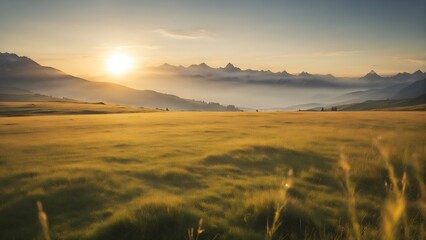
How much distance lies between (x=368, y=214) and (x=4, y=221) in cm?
1096

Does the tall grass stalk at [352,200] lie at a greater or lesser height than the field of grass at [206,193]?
greater

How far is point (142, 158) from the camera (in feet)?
61.3

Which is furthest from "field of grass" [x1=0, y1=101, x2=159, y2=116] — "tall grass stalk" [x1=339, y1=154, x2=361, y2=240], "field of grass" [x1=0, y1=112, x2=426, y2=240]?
"tall grass stalk" [x1=339, y1=154, x2=361, y2=240]

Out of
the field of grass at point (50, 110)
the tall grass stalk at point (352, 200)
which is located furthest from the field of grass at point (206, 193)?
the field of grass at point (50, 110)

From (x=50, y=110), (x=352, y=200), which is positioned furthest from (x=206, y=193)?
(x=50, y=110)

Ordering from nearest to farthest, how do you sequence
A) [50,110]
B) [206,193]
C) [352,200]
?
[352,200]
[206,193]
[50,110]

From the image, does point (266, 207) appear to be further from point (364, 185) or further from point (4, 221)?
point (4, 221)

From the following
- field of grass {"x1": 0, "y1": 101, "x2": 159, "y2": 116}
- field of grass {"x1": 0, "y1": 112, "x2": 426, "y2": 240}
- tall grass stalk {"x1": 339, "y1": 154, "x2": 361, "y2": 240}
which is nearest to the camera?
tall grass stalk {"x1": 339, "y1": 154, "x2": 361, "y2": 240}

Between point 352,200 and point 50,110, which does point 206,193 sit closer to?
point 352,200

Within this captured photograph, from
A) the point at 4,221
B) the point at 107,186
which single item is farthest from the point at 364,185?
the point at 4,221

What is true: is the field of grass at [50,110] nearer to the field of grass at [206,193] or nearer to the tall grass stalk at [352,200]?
the field of grass at [206,193]

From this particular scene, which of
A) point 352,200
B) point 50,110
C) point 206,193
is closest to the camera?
point 352,200

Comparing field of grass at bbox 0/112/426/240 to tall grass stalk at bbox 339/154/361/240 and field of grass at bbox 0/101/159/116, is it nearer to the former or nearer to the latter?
tall grass stalk at bbox 339/154/361/240

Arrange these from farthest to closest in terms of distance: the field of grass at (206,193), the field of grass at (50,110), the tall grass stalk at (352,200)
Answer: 1. the field of grass at (50,110)
2. the field of grass at (206,193)
3. the tall grass stalk at (352,200)
